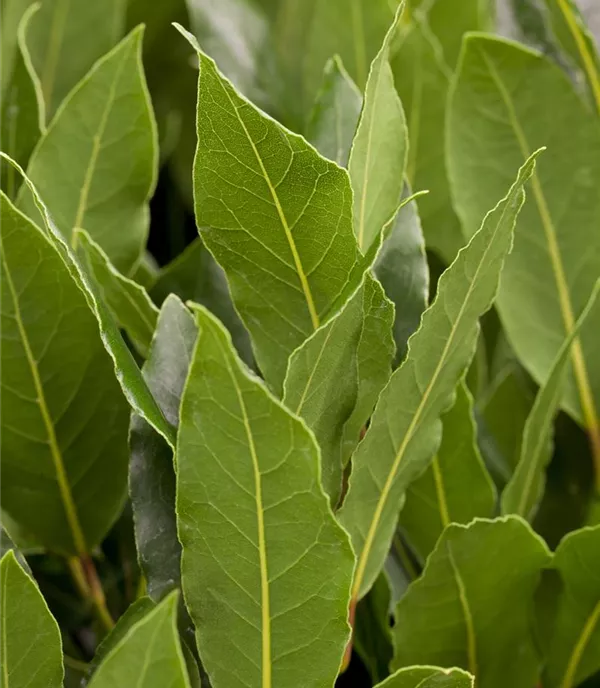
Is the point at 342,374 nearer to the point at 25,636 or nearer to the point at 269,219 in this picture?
the point at 269,219

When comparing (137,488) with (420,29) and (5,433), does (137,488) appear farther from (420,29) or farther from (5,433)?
(420,29)

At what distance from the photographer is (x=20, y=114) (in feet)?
2.00

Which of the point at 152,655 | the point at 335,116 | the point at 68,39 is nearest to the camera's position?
the point at 152,655

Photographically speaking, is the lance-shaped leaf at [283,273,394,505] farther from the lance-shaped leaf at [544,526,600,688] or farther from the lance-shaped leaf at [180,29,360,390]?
the lance-shaped leaf at [544,526,600,688]

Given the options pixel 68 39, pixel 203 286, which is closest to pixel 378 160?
pixel 203 286

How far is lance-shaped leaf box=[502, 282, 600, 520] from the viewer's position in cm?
52

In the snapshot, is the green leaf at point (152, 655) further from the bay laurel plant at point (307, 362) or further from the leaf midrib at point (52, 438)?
the leaf midrib at point (52, 438)

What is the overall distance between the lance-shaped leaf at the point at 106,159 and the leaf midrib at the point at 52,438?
3.9 inches

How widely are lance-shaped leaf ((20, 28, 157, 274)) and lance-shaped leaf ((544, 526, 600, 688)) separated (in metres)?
0.34

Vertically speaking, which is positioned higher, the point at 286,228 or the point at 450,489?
the point at 286,228

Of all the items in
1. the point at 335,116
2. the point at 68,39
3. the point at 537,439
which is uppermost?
the point at 68,39

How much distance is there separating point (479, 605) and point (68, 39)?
0.57m

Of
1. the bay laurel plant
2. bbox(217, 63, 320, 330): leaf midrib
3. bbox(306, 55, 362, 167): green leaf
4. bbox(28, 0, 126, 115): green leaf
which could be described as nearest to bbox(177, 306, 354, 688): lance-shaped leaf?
the bay laurel plant

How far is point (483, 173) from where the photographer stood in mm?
612
